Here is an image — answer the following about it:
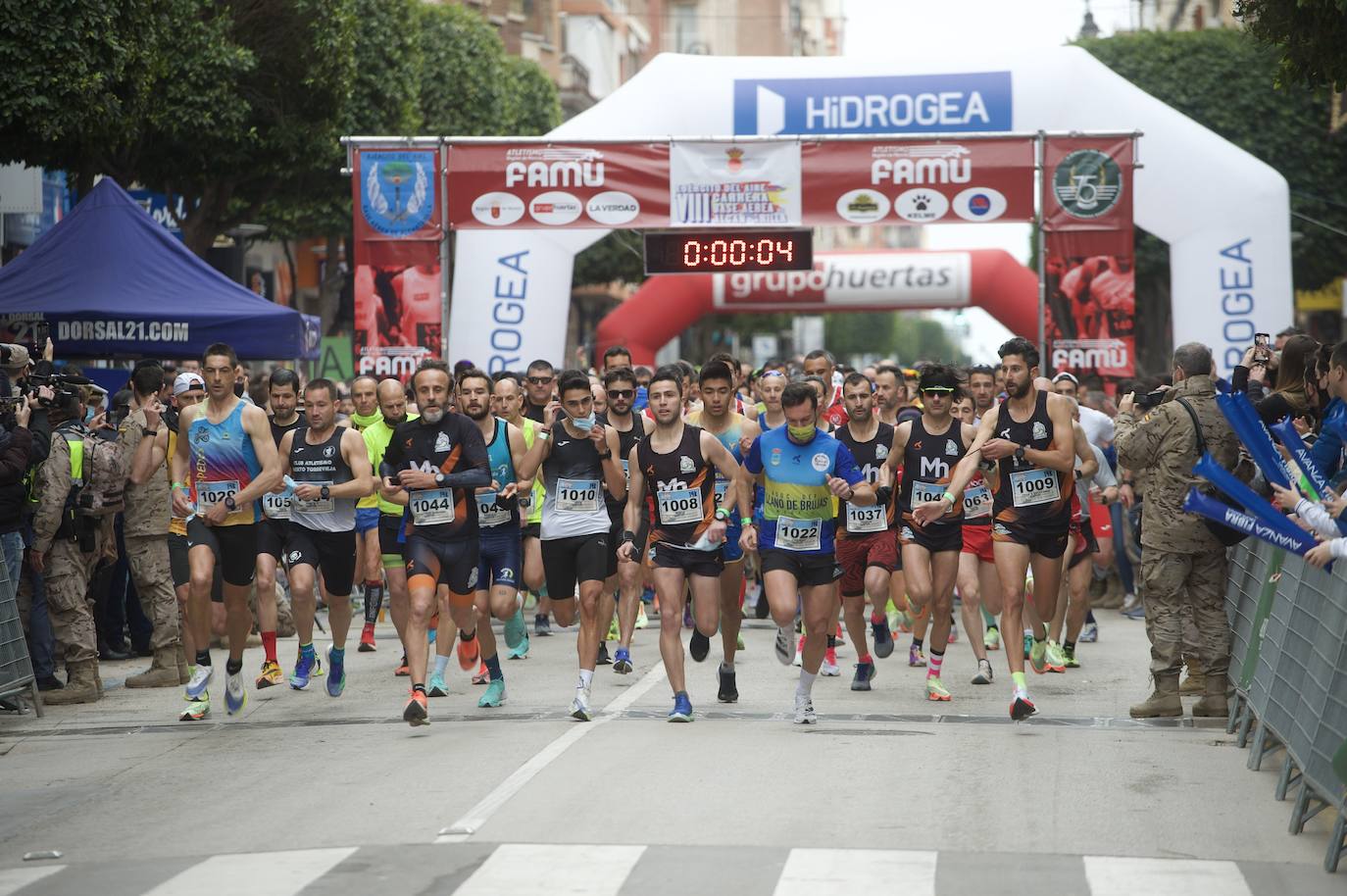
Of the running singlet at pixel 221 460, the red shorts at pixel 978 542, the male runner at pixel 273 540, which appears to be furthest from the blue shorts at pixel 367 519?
the red shorts at pixel 978 542

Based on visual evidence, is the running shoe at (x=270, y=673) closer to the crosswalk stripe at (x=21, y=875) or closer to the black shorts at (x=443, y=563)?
the black shorts at (x=443, y=563)

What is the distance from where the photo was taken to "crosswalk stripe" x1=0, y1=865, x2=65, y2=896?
23.0 ft

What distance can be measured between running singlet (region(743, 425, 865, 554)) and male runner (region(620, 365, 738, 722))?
0.25 meters

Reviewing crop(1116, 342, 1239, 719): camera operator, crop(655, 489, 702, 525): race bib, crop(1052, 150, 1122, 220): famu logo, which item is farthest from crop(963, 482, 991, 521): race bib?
crop(1052, 150, 1122, 220): famu logo

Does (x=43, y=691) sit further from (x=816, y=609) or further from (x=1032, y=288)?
(x=1032, y=288)

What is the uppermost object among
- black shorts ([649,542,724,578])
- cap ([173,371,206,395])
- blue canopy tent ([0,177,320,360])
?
blue canopy tent ([0,177,320,360])

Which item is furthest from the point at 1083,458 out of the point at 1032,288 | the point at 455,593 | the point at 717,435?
the point at 1032,288

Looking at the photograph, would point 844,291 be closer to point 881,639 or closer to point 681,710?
point 881,639

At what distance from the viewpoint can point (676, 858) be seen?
23.2 feet

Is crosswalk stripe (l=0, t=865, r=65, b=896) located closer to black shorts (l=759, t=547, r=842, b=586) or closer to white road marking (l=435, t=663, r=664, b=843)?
white road marking (l=435, t=663, r=664, b=843)

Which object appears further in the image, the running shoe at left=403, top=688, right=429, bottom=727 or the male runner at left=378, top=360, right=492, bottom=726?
the male runner at left=378, top=360, right=492, bottom=726

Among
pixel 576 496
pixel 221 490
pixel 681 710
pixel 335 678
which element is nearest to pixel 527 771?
pixel 681 710

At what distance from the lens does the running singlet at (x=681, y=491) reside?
10.9m

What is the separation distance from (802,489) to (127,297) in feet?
25.9
